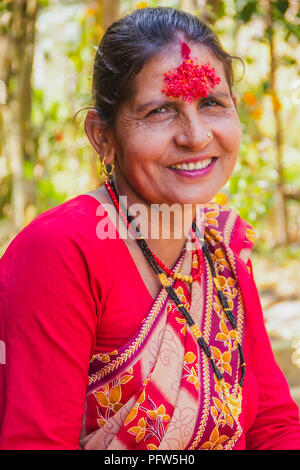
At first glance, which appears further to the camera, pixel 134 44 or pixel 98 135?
pixel 98 135

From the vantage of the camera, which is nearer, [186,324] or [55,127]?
[186,324]

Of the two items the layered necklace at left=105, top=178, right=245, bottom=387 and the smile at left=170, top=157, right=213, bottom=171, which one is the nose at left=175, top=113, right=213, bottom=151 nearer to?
the smile at left=170, top=157, right=213, bottom=171

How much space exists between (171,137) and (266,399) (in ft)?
3.18

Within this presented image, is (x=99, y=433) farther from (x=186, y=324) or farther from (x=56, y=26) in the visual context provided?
(x=56, y=26)

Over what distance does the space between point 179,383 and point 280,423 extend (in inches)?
20.4

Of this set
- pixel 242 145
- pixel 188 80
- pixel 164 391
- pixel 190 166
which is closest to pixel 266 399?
pixel 164 391

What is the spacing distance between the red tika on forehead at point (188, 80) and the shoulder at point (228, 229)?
1.84 feet

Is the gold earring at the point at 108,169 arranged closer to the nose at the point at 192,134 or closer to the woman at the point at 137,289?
the woman at the point at 137,289

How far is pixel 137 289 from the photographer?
168 cm

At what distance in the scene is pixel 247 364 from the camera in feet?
6.29

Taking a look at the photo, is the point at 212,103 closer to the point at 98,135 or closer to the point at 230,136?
the point at 230,136

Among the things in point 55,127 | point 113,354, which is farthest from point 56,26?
point 113,354

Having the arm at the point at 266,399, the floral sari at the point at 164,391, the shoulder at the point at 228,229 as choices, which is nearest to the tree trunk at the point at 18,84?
the shoulder at the point at 228,229

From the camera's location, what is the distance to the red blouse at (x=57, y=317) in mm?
1412
